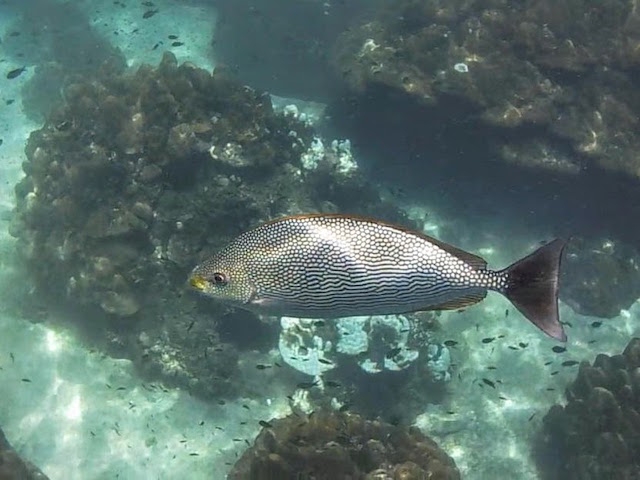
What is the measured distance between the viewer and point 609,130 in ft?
32.6

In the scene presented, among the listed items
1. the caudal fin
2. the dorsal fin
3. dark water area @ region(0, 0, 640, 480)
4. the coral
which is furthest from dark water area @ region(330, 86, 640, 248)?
the caudal fin

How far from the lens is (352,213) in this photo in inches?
221

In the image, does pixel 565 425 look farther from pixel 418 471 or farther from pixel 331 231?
pixel 331 231

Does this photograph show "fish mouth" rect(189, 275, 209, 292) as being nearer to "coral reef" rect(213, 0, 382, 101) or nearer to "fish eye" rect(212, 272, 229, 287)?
"fish eye" rect(212, 272, 229, 287)

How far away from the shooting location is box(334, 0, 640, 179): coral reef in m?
→ 9.96

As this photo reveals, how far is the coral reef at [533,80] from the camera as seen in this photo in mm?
9961

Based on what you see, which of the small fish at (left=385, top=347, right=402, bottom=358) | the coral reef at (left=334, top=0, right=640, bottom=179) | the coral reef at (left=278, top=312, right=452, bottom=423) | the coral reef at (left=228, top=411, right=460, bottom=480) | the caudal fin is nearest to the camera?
the caudal fin

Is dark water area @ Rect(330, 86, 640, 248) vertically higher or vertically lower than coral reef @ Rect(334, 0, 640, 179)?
lower

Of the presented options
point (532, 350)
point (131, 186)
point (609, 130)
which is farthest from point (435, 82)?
point (131, 186)

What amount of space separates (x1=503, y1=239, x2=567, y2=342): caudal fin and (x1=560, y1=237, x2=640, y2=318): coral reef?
26.6 ft

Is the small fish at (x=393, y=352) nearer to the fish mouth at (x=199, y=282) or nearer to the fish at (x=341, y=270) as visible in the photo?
the fish at (x=341, y=270)

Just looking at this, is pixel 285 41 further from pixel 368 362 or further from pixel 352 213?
pixel 352 213

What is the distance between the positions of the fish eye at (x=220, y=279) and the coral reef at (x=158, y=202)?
207 inches

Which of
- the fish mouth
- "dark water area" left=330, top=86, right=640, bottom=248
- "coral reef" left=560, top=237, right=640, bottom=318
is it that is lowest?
"coral reef" left=560, top=237, right=640, bottom=318
